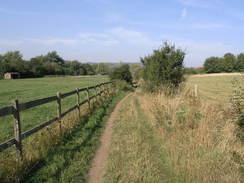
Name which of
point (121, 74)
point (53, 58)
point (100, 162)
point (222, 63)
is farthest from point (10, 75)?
point (222, 63)

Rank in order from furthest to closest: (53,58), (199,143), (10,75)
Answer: (53,58), (10,75), (199,143)

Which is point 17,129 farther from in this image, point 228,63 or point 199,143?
point 228,63

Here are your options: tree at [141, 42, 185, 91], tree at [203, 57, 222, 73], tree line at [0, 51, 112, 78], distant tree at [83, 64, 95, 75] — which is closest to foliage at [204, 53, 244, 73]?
tree at [203, 57, 222, 73]

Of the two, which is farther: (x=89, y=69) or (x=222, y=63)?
(x=89, y=69)

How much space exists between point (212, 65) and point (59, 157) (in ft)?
414

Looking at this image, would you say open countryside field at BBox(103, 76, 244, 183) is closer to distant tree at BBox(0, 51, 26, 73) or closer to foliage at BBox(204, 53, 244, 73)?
distant tree at BBox(0, 51, 26, 73)

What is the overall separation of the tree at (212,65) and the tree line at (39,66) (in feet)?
223

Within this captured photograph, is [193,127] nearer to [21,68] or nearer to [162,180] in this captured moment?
[162,180]

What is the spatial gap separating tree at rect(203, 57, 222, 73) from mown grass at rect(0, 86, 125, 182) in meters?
122

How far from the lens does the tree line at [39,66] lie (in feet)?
293

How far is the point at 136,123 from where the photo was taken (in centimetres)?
755

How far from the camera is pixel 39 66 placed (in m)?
99.4

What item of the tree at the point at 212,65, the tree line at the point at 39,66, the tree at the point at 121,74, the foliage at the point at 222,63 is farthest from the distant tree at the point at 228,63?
the tree at the point at 121,74

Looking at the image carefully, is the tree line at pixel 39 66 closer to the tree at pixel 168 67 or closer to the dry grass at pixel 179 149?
the tree at pixel 168 67
